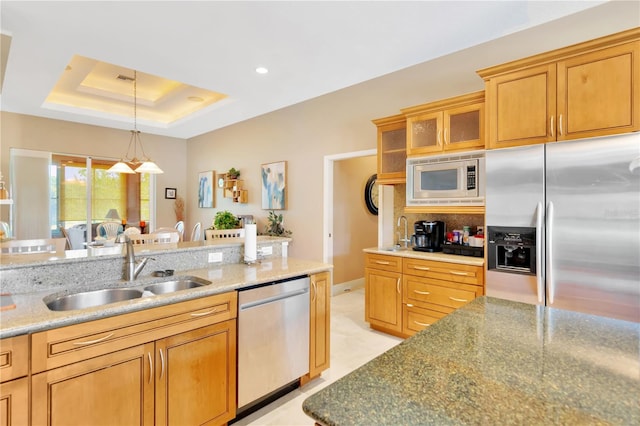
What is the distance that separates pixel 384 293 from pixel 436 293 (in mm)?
599

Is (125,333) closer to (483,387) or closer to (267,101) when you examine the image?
(483,387)

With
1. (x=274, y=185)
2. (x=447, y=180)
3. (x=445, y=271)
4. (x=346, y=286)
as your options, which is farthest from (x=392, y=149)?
(x=346, y=286)

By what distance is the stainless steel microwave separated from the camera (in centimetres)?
291

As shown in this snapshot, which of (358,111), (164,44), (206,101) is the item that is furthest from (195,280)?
(206,101)

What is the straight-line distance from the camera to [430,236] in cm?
343

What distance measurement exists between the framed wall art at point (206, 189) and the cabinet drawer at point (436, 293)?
16.5 ft

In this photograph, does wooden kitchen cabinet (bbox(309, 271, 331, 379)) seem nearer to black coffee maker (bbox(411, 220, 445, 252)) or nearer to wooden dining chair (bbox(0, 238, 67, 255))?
black coffee maker (bbox(411, 220, 445, 252))

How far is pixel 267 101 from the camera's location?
16.1 feet

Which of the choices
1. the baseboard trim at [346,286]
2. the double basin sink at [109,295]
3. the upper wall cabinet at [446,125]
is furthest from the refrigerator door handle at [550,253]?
the baseboard trim at [346,286]

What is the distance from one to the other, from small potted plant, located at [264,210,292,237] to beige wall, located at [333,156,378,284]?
2.85ft

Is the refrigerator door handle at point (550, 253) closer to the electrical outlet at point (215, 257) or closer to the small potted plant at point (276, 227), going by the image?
the electrical outlet at point (215, 257)

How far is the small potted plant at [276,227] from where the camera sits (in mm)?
5344

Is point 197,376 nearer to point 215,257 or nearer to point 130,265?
point 130,265

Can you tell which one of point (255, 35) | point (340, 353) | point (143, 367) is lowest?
point (340, 353)
